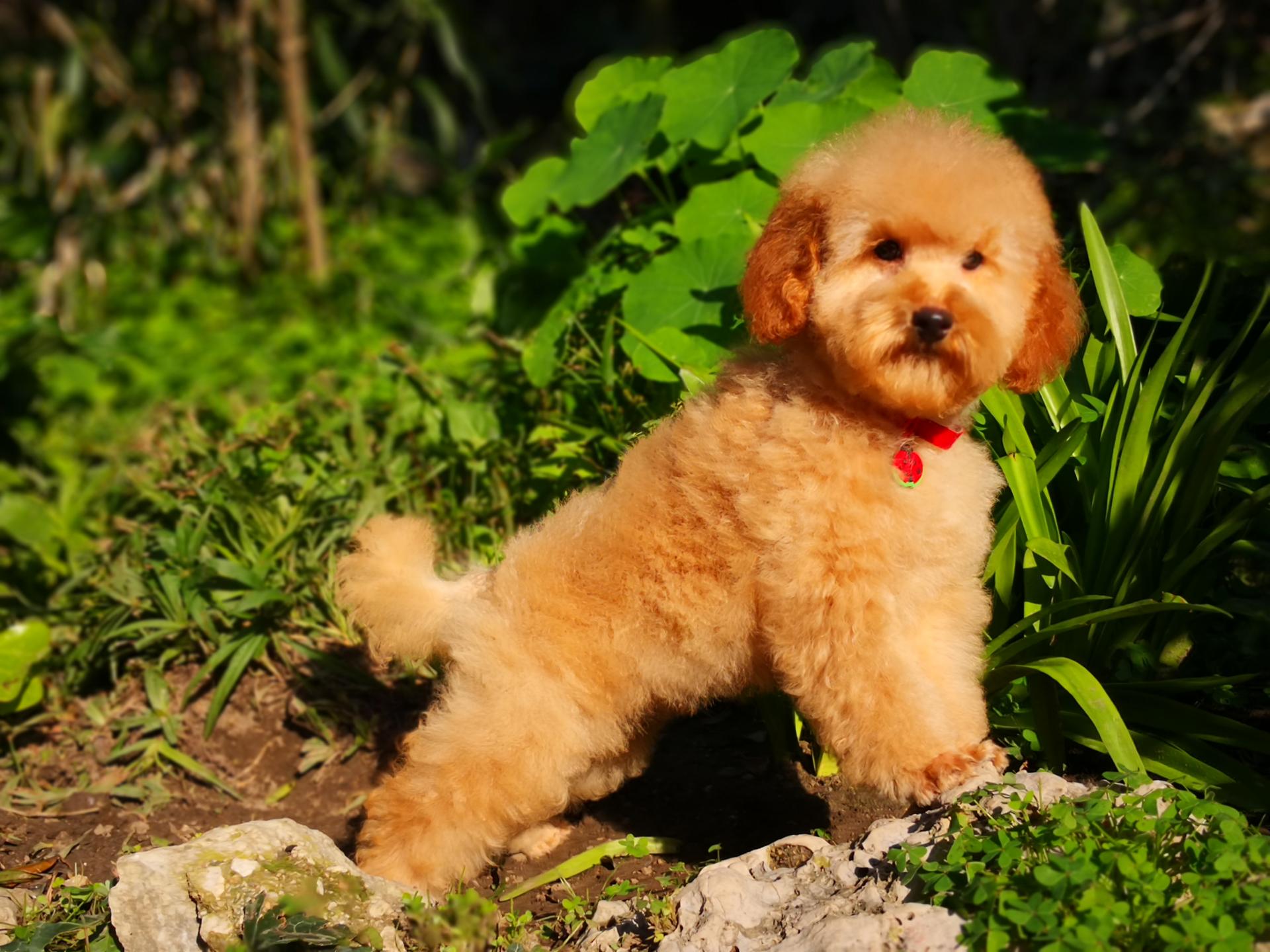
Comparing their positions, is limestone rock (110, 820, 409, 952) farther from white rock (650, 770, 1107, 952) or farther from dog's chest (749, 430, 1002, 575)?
dog's chest (749, 430, 1002, 575)

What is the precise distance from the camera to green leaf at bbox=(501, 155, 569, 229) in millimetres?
4586

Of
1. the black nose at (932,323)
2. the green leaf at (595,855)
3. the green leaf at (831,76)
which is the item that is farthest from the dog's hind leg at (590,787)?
the green leaf at (831,76)

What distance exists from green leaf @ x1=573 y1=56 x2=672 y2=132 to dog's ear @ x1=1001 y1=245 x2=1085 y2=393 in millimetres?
2338

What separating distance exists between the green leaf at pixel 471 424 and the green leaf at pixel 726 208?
1090mm

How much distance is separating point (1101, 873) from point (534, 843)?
1.65 m

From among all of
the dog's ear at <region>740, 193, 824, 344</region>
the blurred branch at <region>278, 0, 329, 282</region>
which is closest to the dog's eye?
the dog's ear at <region>740, 193, 824, 344</region>

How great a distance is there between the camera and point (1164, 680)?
2.81 m

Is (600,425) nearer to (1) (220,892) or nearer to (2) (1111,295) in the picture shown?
(2) (1111,295)

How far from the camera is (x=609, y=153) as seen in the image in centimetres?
416

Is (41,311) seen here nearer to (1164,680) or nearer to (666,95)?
(666,95)

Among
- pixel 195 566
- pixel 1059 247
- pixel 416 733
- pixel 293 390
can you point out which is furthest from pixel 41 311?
pixel 1059 247

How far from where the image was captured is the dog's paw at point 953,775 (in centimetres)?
244

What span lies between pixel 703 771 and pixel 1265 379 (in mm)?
1924

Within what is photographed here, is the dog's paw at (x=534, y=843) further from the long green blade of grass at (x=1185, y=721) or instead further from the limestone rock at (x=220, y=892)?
the long green blade of grass at (x=1185, y=721)
